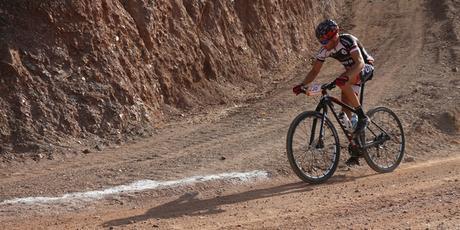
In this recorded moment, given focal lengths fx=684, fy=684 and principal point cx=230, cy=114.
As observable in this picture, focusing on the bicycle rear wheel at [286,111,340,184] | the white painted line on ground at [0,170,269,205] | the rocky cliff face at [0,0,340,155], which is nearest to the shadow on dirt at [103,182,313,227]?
the bicycle rear wheel at [286,111,340,184]

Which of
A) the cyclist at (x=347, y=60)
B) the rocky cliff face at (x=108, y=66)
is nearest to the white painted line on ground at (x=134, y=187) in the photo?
the cyclist at (x=347, y=60)

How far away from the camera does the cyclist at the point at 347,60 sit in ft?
28.1

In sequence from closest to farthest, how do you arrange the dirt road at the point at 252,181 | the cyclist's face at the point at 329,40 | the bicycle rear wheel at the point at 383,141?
the dirt road at the point at 252,181
the cyclist's face at the point at 329,40
the bicycle rear wheel at the point at 383,141

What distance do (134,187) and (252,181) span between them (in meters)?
1.56

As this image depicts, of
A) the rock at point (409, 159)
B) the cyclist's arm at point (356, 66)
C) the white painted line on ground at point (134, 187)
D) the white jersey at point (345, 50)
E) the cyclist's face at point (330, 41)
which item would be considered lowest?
the rock at point (409, 159)

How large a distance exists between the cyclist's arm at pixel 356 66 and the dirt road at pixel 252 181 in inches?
54.7

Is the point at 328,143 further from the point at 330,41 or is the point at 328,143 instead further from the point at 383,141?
the point at 330,41

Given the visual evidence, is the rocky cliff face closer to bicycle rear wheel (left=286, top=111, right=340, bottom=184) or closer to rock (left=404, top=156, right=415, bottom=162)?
bicycle rear wheel (left=286, top=111, right=340, bottom=184)

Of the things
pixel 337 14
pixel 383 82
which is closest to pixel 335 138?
pixel 383 82

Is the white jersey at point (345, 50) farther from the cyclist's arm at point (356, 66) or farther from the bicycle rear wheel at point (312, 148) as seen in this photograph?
the bicycle rear wheel at point (312, 148)

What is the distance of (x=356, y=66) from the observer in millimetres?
8586

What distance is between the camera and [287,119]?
1240 cm

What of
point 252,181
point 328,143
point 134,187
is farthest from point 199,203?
point 328,143

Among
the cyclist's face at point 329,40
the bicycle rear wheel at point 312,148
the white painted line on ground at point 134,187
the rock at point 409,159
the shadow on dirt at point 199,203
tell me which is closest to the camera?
the shadow on dirt at point 199,203
